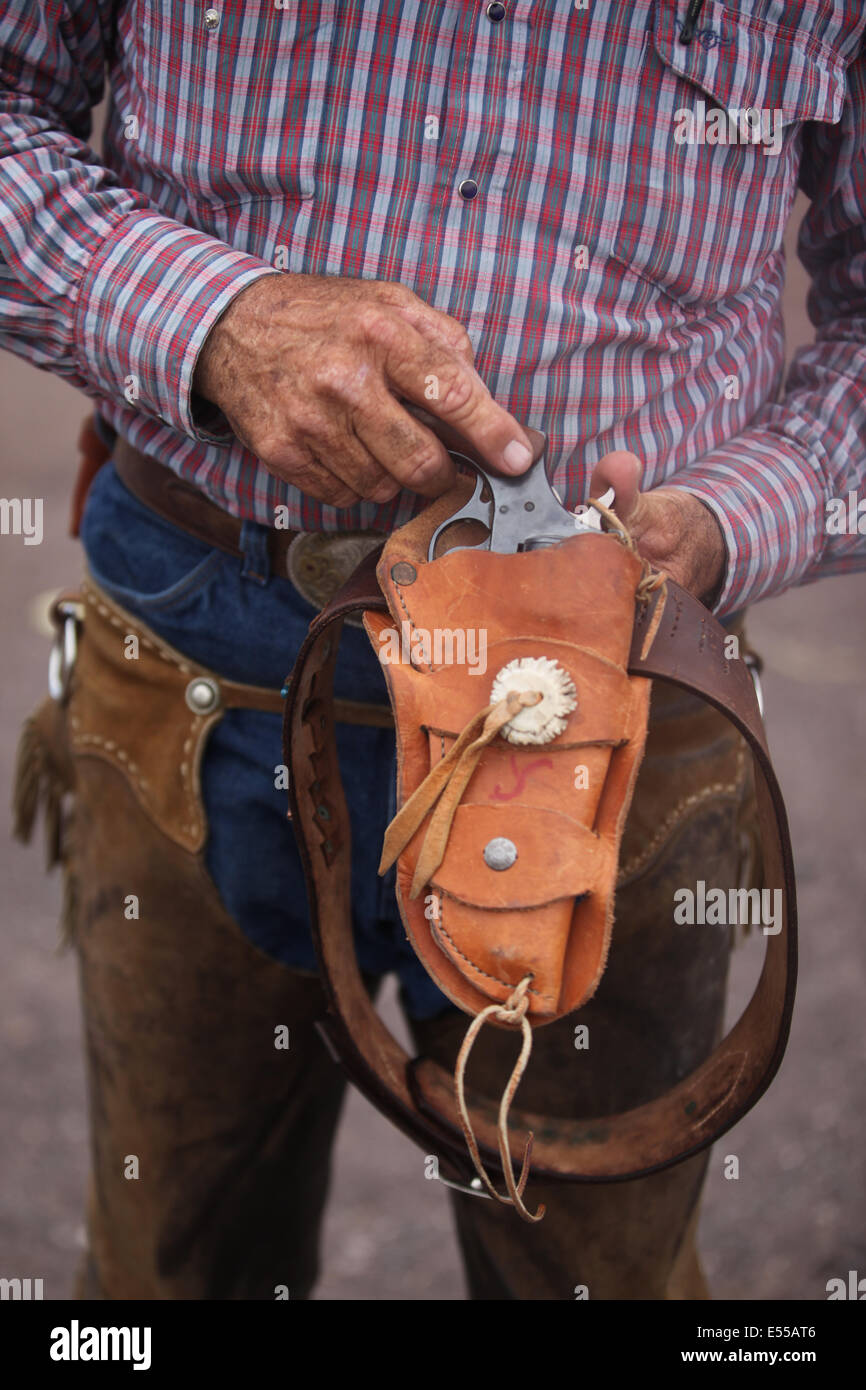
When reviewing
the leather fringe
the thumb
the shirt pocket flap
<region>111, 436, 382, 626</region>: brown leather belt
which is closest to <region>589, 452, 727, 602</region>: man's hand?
the thumb

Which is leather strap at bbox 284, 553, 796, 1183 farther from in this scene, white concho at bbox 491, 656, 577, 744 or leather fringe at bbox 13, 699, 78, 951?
leather fringe at bbox 13, 699, 78, 951

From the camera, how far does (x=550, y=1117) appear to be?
1.33 meters

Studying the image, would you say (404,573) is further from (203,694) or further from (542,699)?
(203,694)

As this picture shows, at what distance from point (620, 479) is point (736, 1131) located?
6.50 feet

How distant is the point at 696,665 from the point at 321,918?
45 cm

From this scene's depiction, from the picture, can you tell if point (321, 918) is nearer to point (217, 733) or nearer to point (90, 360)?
point (217, 733)

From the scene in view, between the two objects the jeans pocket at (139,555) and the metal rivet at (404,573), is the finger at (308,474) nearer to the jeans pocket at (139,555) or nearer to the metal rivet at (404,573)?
the metal rivet at (404,573)

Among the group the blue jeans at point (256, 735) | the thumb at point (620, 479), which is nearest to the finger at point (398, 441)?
the thumb at point (620, 479)

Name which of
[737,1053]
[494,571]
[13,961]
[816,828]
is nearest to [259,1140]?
[737,1053]

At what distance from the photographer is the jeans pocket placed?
53.0 inches

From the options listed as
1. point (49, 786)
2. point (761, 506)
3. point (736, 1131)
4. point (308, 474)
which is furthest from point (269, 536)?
point (736, 1131)

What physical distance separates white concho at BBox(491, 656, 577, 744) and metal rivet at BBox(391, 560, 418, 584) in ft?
0.38

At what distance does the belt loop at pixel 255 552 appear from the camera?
1.28 meters

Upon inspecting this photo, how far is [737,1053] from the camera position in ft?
3.98
